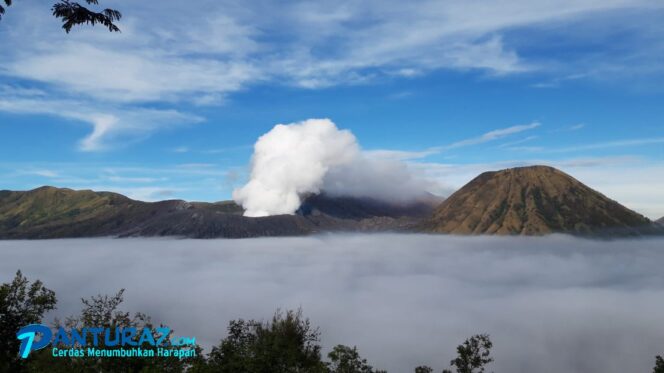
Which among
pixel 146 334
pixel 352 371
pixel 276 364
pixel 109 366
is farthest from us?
pixel 352 371

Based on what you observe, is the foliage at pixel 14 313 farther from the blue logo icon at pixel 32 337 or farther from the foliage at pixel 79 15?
the foliage at pixel 79 15

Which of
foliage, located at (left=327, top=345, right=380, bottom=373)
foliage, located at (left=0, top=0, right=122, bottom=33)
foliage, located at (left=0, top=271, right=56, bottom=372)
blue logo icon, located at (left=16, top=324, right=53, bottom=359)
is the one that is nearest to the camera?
foliage, located at (left=0, top=0, right=122, bottom=33)

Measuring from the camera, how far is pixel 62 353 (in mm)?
38750

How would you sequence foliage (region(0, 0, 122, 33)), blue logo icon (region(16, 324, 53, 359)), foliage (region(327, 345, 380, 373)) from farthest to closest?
foliage (region(327, 345, 380, 373)) → blue logo icon (region(16, 324, 53, 359)) → foliage (region(0, 0, 122, 33))

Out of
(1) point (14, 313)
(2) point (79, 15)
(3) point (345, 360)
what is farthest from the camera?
(3) point (345, 360)

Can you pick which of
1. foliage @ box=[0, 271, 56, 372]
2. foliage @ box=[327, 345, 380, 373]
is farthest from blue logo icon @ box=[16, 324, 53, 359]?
foliage @ box=[327, 345, 380, 373]

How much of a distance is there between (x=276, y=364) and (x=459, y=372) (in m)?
38.1

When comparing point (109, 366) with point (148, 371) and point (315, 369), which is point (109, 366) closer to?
point (148, 371)

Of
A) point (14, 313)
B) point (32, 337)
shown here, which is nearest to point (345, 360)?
point (32, 337)

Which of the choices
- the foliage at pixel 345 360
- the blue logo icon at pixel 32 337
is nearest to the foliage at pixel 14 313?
the blue logo icon at pixel 32 337

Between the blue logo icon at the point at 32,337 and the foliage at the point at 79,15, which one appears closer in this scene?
the foliage at the point at 79,15

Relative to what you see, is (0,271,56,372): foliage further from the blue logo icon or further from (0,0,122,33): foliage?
(0,0,122,33): foliage

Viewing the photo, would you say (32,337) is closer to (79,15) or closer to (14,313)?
(14,313)

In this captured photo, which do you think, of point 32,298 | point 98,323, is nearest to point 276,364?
point 98,323
